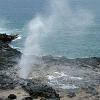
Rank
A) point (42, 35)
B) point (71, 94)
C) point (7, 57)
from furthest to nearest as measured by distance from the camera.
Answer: point (42, 35) → point (7, 57) → point (71, 94)

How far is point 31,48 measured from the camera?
103188 mm

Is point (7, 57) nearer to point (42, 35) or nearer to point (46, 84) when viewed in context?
point (46, 84)

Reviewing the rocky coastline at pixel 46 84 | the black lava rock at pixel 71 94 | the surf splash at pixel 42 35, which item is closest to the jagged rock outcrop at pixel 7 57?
the rocky coastline at pixel 46 84

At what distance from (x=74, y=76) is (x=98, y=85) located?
23.0 ft

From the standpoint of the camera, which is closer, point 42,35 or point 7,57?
point 7,57

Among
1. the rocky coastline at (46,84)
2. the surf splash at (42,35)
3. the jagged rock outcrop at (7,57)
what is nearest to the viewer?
the rocky coastline at (46,84)

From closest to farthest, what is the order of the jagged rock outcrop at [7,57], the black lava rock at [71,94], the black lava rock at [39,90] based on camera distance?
the black lava rock at [39,90] → the black lava rock at [71,94] → the jagged rock outcrop at [7,57]

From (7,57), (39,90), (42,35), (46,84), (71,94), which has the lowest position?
(71,94)

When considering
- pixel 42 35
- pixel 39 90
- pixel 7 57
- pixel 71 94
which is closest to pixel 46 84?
pixel 39 90

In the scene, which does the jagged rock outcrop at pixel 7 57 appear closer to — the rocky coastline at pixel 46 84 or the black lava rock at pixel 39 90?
the rocky coastline at pixel 46 84

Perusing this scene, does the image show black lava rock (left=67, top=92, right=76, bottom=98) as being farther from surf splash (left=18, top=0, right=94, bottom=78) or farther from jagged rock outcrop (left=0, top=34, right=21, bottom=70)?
jagged rock outcrop (left=0, top=34, right=21, bottom=70)

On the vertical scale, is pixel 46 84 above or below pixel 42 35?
below

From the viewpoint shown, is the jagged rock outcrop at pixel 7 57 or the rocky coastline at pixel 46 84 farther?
the jagged rock outcrop at pixel 7 57

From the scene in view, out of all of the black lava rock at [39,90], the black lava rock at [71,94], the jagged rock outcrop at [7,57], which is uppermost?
the jagged rock outcrop at [7,57]
